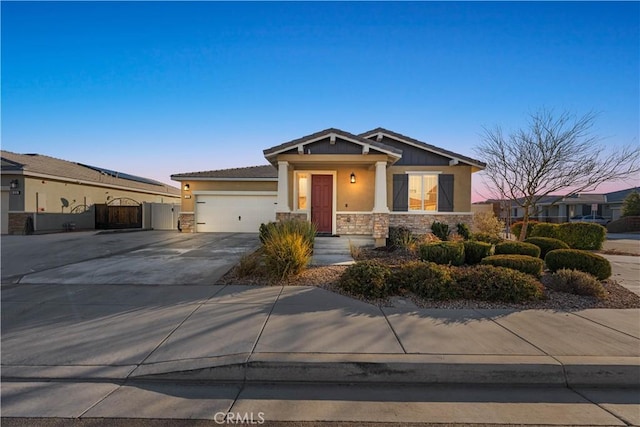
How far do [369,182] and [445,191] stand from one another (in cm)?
343

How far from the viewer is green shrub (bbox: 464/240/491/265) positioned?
8461 millimetres

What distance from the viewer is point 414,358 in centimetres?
368

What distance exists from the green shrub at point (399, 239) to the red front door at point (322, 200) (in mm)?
2517

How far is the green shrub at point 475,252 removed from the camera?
846 centimetres

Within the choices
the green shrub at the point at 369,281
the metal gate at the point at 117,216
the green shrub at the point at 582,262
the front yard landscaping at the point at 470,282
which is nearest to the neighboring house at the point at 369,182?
the front yard landscaping at the point at 470,282

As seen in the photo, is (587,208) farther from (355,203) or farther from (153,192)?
(153,192)

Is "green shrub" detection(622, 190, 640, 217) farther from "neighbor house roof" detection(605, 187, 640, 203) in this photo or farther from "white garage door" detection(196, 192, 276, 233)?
"white garage door" detection(196, 192, 276, 233)

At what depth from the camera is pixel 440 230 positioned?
41.1 ft

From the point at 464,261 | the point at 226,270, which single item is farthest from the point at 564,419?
the point at 226,270

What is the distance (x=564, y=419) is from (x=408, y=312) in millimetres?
2512

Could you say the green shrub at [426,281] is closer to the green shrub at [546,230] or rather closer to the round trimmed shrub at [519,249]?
the round trimmed shrub at [519,249]

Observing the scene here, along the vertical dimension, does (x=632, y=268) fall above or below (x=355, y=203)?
below

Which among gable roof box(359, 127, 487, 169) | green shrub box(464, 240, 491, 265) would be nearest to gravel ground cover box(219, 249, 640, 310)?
green shrub box(464, 240, 491, 265)

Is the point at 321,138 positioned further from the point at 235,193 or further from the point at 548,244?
the point at 235,193
